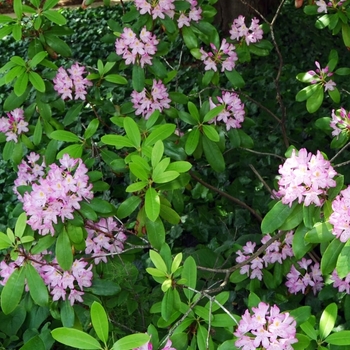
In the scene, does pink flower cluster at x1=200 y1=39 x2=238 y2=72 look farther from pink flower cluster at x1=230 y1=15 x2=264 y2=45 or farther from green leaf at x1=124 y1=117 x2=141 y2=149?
green leaf at x1=124 y1=117 x2=141 y2=149

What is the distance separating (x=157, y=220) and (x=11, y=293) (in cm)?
51

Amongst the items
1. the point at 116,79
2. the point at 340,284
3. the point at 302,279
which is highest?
the point at 116,79

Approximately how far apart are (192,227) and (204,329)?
1.53 meters

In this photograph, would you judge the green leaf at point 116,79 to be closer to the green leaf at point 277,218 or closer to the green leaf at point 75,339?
the green leaf at point 277,218

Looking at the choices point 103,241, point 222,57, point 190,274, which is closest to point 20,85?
point 103,241

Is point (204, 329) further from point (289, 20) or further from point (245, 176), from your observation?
point (289, 20)

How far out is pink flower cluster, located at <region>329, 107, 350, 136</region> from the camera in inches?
89.6

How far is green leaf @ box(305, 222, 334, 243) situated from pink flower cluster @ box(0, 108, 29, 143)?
4.87 ft

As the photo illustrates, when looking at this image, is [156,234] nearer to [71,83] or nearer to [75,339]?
[75,339]

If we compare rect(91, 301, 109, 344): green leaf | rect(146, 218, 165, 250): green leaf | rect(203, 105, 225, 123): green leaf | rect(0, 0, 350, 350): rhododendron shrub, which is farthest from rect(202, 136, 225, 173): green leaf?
rect(91, 301, 109, 344): green leaf

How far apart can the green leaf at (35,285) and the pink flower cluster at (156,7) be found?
1.21 meters

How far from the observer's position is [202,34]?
2.49m

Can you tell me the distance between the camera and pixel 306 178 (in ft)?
4.59

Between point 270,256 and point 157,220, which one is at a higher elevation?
point 157,220
